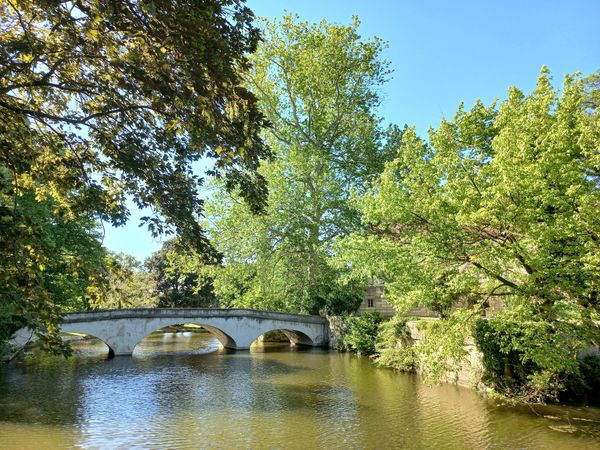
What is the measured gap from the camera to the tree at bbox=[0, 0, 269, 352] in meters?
5.08

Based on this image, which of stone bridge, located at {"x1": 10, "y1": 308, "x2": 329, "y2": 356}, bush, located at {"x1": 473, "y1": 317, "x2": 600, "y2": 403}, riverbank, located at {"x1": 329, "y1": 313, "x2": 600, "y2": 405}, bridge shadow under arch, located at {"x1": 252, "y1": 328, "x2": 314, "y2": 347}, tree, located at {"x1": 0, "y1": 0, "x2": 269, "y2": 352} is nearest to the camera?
tree, located at {"x1": 0, "y1": 0, "x2": 269, "y2": 352}

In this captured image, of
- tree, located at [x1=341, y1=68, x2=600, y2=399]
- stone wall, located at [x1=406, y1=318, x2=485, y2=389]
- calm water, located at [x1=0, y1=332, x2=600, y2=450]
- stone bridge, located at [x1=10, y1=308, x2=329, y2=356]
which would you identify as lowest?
calm water, located at [x1=0, y1=332, x2=600, y2=450]

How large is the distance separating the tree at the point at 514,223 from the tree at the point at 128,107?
6.76 m

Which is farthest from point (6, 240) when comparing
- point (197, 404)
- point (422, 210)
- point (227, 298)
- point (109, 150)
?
point (227, 298)

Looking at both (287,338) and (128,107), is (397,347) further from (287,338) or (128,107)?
(128,107)

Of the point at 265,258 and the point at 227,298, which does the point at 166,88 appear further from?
the point at 227,298

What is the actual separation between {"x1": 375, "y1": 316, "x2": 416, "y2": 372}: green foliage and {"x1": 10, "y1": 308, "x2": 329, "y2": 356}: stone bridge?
9.10 meters

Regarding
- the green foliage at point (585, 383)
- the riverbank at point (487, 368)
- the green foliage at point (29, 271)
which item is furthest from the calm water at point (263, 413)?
the green foliage at point (29, 271)

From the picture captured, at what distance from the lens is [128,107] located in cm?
577

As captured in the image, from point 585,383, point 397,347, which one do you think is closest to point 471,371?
point 585,383

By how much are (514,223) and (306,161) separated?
17.1 meters

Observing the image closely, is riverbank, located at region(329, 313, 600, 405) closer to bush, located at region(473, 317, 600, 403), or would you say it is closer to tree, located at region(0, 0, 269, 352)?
bush, located at region(473, 317, 600, 403)

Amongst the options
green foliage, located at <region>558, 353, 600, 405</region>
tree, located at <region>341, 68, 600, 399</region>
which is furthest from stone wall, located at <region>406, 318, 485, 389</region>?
green foliage, located at <region>558, 353, 600, 405</region>

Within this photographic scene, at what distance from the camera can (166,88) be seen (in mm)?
5297
